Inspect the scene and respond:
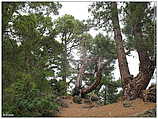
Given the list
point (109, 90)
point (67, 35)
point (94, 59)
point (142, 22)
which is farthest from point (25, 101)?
point (109, 90)

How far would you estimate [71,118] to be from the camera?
4.01 meters

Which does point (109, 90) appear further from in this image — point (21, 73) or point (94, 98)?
point (21, 73)

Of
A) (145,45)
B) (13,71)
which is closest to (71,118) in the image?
(13,71)

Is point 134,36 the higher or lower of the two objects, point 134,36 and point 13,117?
the higher

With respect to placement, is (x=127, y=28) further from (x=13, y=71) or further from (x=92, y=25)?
(x=13, y=71)

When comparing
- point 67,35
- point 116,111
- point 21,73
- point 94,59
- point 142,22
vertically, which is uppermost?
point 67,35

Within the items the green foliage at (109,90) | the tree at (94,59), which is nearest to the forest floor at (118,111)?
A: the tree at (94,59)

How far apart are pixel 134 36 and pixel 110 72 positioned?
8.10ft

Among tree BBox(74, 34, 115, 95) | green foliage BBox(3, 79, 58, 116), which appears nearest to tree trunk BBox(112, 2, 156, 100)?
tree BBox(74, 34, 115, 95)

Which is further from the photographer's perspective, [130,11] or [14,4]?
[130,11]

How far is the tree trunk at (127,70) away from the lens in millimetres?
5707

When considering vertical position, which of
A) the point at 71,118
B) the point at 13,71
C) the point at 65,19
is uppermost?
the point at 65,19

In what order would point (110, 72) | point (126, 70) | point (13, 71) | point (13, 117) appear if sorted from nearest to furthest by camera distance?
1. point (13, 117)
2. point (13, 71)
3. point (126, 70)
4. point (110, 72)

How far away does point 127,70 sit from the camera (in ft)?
19.9
